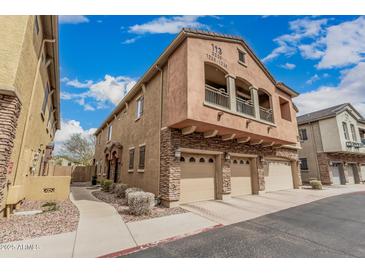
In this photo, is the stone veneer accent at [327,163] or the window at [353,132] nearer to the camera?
the stone veneer accent at [327,163]

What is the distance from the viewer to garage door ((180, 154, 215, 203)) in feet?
29.0

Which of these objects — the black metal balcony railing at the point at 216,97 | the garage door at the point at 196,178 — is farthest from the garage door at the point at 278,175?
the black metal balcony railing at the point at 216,97

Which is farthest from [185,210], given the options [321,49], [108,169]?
[108,169]

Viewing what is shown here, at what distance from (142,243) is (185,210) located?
333 centimetres

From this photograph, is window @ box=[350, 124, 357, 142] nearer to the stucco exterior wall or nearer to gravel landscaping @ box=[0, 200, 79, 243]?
the stucco exterior wall

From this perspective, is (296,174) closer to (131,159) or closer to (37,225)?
(131,159)

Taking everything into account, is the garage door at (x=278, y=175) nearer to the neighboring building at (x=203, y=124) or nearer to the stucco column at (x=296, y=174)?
the neighboring building at (x=203, y=124)

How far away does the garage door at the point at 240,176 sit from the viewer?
1092cm

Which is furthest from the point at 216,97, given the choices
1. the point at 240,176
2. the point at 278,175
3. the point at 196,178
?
the point at 278,175

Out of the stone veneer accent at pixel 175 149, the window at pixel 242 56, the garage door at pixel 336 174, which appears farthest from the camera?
the garage door at pixel 336 174

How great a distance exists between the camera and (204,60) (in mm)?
8500

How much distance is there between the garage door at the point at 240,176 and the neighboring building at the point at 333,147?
1340 centimetres

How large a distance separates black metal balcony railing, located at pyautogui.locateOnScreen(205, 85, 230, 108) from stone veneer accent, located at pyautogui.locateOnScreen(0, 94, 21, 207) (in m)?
7.17

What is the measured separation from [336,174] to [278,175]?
457 inches
